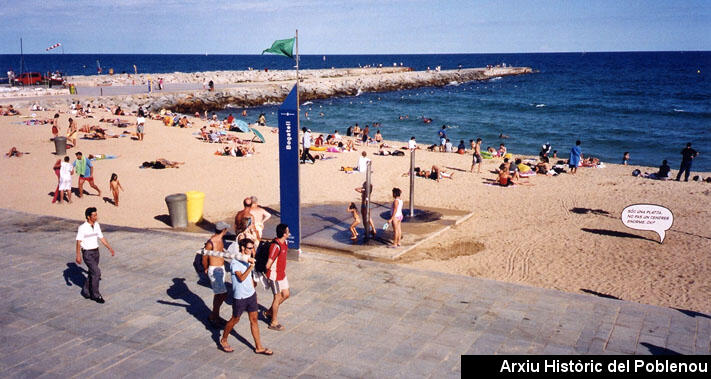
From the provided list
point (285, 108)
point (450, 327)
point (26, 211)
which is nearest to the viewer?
point (450, 327)

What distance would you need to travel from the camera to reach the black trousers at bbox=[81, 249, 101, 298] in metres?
7.92

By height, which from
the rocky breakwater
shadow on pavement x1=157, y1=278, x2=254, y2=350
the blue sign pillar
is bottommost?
shadow on pavement x1=157, y1=278, x2=254, y2=350

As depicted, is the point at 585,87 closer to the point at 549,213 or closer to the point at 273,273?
the point at 549,213

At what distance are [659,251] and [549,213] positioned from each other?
3.64 m

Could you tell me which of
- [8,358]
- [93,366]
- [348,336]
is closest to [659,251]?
[348,336]

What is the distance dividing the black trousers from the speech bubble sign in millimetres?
11058

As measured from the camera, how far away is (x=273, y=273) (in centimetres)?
709

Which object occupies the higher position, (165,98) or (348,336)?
(165,98)

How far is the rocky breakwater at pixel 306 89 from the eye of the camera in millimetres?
46344

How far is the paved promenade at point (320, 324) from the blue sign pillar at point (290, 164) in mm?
920

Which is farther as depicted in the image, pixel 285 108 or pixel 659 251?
pixel 659 251

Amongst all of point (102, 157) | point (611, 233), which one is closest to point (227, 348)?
point (611, 233)

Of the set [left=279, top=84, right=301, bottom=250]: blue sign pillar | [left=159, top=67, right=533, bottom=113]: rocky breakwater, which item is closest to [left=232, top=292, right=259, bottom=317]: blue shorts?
[left=279, top=84, right=301, bottom=250]: blue sign pillar

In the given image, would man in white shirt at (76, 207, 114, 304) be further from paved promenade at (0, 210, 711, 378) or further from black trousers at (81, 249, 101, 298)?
paved promenade at (0, 210, 711, 378)
